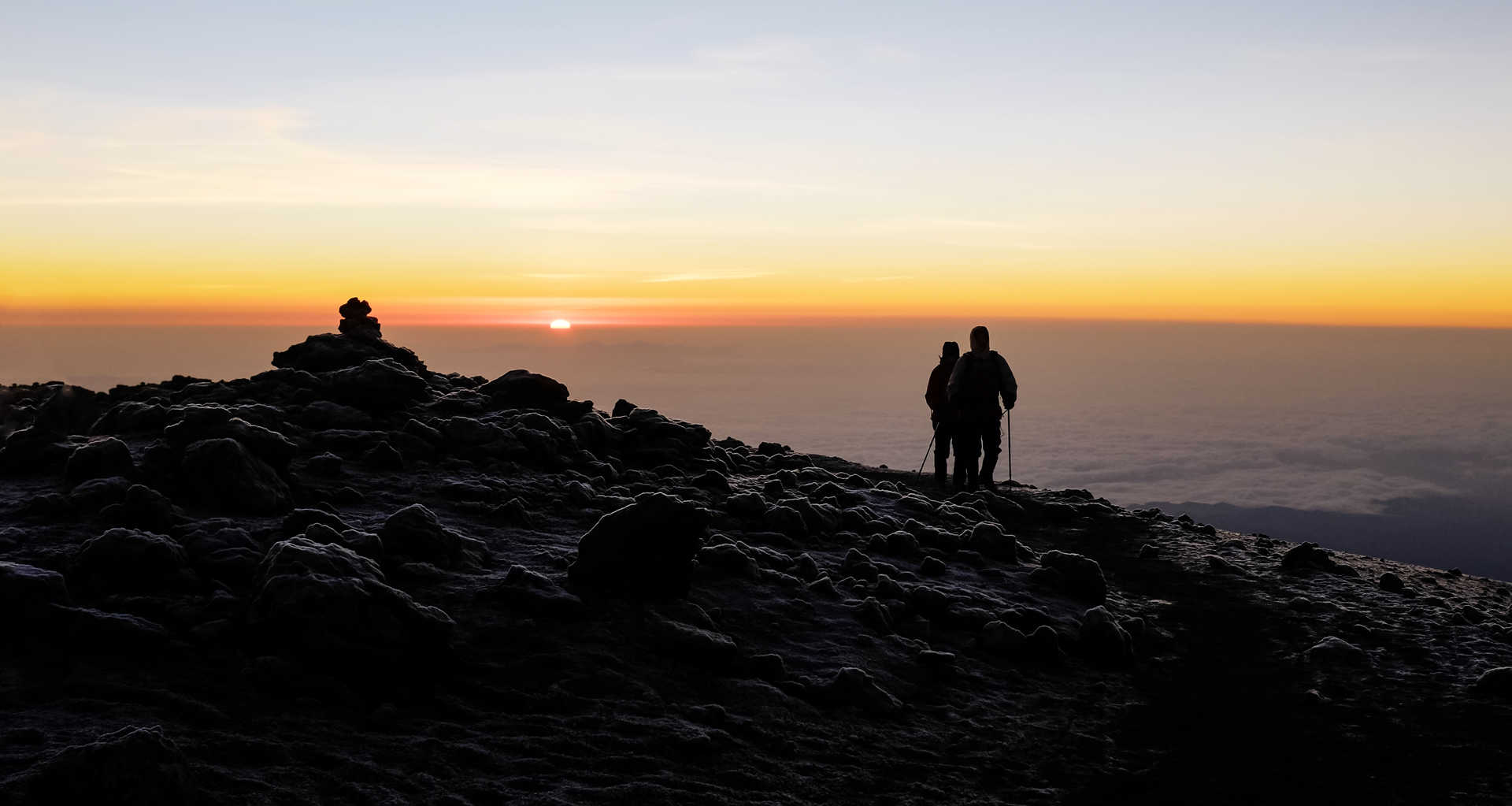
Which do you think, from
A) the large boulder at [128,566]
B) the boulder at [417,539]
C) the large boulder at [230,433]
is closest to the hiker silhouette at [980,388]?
the boulder at [417,539]

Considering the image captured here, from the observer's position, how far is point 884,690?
9133mm

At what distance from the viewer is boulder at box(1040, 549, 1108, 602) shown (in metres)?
13.5

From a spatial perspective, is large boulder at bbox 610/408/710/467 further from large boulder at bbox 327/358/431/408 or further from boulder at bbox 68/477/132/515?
boulder at bbox 68/477/132/515

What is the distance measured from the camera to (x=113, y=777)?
17.5 feet

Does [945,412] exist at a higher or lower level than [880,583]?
higher

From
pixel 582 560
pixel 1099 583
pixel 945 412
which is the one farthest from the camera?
pixel 945 412

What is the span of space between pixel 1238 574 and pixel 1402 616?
268 cm

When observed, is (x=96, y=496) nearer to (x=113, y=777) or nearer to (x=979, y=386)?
(x=113, y=777)

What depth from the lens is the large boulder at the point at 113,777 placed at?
5.30 m

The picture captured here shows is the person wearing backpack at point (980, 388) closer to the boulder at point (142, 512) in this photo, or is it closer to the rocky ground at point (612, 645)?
the rocky ground at point (612, 645)

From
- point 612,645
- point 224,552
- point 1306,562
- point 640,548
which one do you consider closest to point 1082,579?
point 1306,562

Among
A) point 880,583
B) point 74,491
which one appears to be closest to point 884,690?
point 880,583

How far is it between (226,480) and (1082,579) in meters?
10.9

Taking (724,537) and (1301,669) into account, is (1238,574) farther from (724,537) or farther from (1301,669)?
(724,537)
